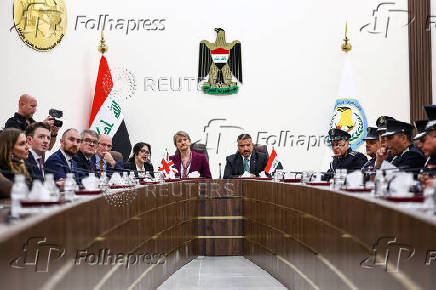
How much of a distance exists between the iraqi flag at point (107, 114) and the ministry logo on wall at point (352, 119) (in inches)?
109

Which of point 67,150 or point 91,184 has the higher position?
point 67,150

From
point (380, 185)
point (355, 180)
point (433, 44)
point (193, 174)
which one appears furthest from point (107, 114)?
point (380, 185)

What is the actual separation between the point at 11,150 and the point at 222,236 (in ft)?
12.7

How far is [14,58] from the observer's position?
21.1 feet

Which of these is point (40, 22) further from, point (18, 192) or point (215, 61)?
point (18, 192)

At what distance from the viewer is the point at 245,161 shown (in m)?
7.19

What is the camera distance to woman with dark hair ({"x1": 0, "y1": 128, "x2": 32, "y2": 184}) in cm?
333

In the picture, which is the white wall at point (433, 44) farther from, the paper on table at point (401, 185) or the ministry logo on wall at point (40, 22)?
the paper on table at point (401, 185)

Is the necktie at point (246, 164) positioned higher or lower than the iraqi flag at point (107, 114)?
lower

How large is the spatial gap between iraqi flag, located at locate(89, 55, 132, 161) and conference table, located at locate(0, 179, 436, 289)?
1.64m

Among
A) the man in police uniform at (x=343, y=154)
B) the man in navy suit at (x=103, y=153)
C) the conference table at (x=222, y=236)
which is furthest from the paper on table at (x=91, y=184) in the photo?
the man in police uniform at (x=343, y=154)

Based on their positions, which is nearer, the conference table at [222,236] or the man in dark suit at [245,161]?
the conference table at [222,236]

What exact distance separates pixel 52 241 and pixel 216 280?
12.0ft

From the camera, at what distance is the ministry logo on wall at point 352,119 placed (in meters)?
8.04
